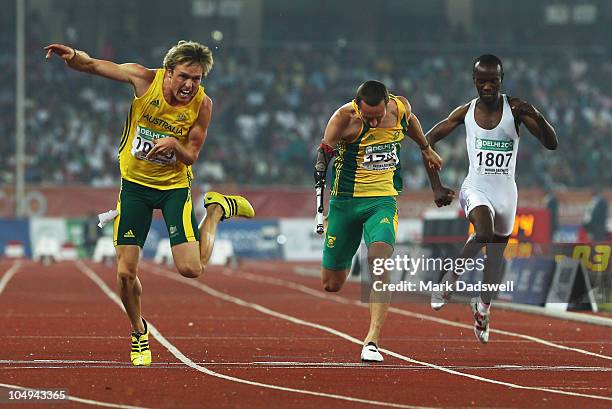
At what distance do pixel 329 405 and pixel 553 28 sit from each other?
44.6 meters

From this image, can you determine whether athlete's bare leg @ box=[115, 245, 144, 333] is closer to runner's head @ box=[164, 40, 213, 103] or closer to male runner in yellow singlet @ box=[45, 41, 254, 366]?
male runner in yellow singlet @ box=[45, 41, 254, 366]

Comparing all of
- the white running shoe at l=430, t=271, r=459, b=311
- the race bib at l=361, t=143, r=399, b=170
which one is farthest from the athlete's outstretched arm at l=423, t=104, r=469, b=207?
the white running shoe at l=430, t=271, r=459, b=311

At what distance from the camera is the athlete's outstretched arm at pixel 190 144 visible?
10.1 metres

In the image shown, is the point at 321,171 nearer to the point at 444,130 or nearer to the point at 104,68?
the point at 444,130

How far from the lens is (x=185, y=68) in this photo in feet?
33.6

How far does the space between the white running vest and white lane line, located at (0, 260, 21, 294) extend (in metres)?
13.0

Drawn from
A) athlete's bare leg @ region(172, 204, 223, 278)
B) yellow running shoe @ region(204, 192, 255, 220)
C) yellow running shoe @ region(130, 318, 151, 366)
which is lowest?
yellow running shoe @ region(130, 318, 151, 366)

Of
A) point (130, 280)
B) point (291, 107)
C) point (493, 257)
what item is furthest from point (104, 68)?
point (291, 107)

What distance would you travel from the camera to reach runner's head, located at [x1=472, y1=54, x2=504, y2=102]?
1205 centimetres

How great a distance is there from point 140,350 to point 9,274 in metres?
20.2

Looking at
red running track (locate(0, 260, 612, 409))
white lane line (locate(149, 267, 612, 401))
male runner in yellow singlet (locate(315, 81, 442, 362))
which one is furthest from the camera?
male runner in yellow singlet (locate(315, 81, 442, 362))

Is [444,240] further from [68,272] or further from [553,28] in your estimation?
[553,28]

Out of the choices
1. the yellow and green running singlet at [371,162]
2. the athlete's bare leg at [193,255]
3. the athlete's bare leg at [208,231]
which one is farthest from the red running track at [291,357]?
the yellow and green running singlet at [371,162]

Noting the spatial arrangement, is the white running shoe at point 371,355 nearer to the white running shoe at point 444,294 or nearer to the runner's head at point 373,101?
the white running shoe at point 444,294
